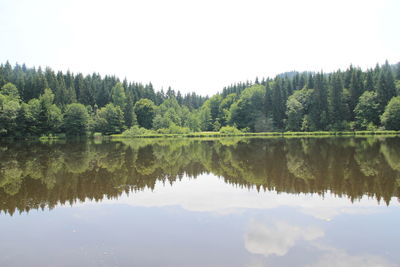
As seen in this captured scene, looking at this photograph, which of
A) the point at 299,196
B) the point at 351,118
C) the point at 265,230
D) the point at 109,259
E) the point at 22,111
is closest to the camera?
the point at 109,259

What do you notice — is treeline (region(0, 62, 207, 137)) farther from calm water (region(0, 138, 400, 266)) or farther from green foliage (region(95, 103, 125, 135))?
calm water (region(0, 138, 400, 266))

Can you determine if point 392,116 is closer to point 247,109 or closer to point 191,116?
point 247,109

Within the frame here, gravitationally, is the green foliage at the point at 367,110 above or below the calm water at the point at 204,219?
above

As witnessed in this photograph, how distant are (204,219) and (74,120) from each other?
79722 mm

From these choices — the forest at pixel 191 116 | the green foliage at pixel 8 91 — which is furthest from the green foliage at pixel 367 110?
the green foliage at pixel 8 91

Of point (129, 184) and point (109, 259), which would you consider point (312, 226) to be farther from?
point (129, 184)

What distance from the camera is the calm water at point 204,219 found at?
718cm

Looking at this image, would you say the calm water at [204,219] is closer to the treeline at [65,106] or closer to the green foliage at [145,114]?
the treeline at [65,106]

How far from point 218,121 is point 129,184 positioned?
104 m

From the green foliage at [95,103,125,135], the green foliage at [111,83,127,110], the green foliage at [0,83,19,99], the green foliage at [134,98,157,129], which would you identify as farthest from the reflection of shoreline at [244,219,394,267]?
the green foliage at [134,98,157,129]

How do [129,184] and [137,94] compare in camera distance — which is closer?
[129,184]

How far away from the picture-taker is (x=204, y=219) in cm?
1000

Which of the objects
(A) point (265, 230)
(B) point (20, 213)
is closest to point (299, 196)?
(A) point (265, 230)

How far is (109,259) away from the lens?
7086 millimetres
